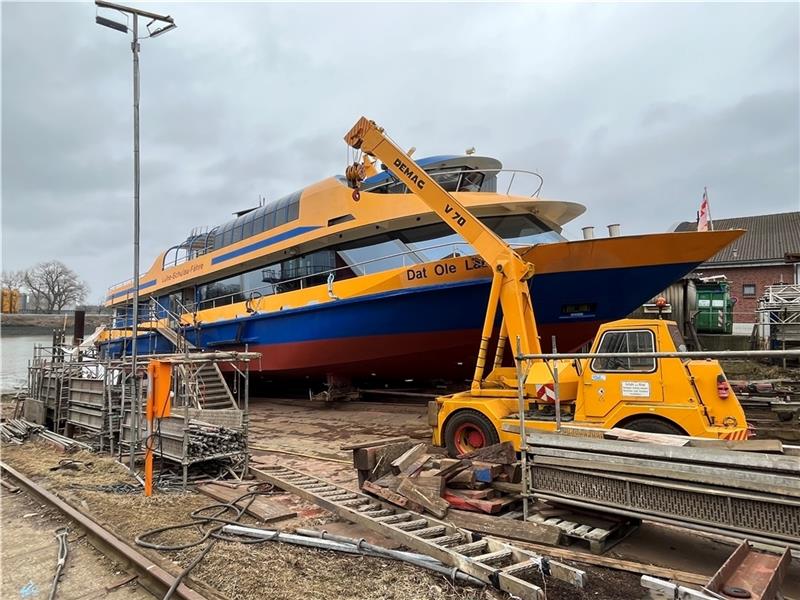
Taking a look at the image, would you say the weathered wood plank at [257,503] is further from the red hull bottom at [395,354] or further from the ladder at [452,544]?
the red hull bottom at [395,354]

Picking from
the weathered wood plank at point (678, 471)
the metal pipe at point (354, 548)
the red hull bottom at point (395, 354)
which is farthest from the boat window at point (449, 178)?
the metal pipe at point (354, 548)

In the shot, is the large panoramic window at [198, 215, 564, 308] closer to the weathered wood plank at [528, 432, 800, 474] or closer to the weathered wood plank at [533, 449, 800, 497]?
the weathered wood plank at [528, 432, 800, 474]

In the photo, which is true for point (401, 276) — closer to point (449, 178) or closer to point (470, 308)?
point (470, 308)

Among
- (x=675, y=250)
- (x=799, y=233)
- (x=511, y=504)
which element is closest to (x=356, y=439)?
(x=511, y=504)

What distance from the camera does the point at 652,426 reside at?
5477 mm

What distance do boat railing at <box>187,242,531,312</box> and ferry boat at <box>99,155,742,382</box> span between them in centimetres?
4

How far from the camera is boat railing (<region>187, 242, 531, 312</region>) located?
34.5ft

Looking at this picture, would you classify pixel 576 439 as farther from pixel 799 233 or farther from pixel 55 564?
pixel 799 233

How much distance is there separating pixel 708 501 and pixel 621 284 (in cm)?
594

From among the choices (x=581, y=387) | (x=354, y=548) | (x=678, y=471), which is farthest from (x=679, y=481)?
(x=354, y=548)

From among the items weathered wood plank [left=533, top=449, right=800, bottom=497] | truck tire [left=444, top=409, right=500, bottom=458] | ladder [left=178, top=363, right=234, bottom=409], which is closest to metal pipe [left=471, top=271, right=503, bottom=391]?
truck tire [left=444, top=409, right=500, bottom=458]

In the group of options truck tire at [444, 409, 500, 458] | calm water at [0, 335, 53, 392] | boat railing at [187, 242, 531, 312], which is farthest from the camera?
calm water at [0, 335, 53, 392]

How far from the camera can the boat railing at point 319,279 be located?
10.5m

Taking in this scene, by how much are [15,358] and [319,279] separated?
38898 mm
